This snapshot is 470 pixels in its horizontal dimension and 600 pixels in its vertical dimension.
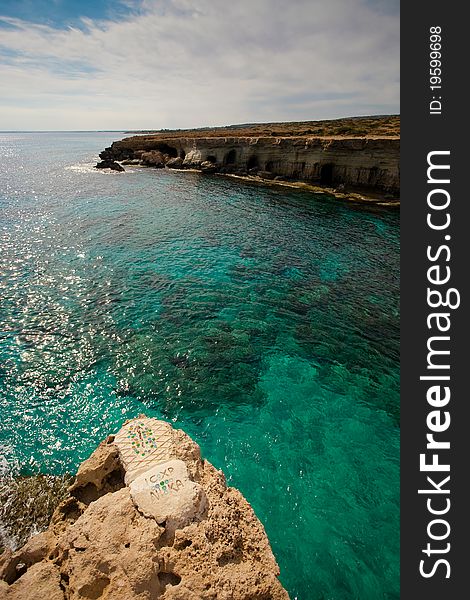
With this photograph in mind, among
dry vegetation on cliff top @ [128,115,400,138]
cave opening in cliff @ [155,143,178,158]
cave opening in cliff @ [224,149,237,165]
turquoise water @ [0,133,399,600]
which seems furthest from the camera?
cave opening in cliff @ [155,143,178,158]

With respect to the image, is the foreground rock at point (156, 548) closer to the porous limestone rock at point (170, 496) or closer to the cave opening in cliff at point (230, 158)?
the porous limestone rock at point (170, 496)

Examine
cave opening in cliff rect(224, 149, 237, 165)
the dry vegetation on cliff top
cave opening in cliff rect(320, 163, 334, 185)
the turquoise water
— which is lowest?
the turquoise water

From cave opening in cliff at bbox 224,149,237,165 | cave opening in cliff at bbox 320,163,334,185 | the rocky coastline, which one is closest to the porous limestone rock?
the rocky coastline

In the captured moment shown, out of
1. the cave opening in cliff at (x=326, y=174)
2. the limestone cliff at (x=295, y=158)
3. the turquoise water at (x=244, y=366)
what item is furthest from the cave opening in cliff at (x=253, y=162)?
the turquoise water at (x=244, y=366)

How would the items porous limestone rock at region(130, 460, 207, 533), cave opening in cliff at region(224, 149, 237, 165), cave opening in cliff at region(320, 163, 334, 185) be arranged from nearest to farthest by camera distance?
porous limestone rock at region(130, 460, 207, 533)
cave opening in cliff at region(320, 163, 334, 185)
cave opening in cliff at region(224, 149, 237, 165)

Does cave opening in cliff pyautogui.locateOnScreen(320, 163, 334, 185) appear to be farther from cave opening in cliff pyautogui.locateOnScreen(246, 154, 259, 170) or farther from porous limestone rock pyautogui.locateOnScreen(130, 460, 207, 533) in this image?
porous limestone rock pyautogui.locateOnScreen(130, 460, 207, 533)

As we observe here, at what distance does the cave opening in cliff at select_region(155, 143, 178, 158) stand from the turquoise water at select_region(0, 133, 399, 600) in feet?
177

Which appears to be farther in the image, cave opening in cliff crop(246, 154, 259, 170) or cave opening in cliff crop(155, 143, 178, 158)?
cave opening in cliff crop(155, 143, 178, 158)

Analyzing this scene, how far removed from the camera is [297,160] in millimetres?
52906

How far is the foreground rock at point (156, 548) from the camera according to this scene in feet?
16.9

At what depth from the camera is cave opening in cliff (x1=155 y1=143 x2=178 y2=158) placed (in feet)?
256

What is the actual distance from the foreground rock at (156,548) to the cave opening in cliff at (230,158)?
64.0m

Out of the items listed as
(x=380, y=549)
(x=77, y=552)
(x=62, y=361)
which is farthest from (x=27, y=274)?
(x=380, y=549)

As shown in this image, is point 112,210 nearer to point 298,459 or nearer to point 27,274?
point 27,274
